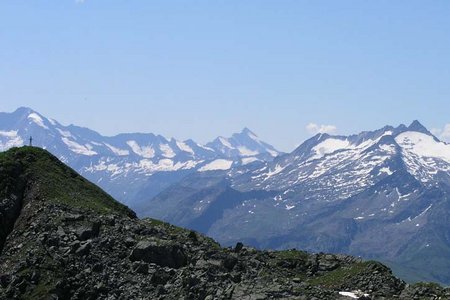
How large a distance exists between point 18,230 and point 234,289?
29822mm

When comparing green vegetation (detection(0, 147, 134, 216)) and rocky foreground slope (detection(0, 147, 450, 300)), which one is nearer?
rocky foreground slope (detection(0, 147, 450, 300))

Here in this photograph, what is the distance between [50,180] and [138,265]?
25365 mm

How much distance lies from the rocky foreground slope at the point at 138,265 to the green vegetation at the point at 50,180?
58 centimetres

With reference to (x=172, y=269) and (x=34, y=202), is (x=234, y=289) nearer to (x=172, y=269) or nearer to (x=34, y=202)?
(x=172, y=269)

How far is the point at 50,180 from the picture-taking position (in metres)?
92.1

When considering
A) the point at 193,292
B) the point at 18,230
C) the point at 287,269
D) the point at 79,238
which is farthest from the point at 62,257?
the point at 287,269

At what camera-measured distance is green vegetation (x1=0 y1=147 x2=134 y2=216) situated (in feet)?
289

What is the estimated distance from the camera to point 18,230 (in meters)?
81.9

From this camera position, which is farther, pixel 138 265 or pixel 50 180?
pixel 50 180

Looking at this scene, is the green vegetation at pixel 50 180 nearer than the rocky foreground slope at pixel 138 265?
No

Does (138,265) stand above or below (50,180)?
below

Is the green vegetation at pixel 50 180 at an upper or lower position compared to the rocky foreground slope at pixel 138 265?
upper

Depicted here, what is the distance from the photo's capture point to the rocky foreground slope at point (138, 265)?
6900 centimetres

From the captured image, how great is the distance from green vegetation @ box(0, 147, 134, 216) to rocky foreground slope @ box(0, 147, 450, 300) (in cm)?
58
